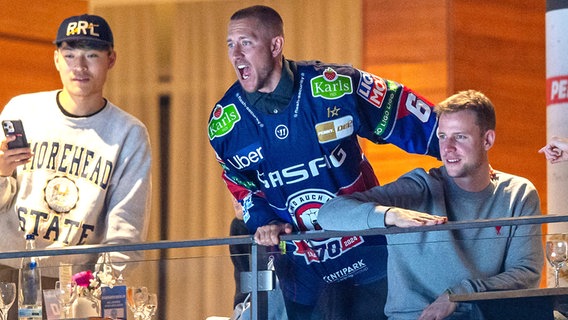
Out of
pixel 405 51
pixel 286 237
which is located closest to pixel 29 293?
pixel 286 237

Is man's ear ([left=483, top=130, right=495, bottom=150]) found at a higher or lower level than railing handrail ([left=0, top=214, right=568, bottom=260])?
higher

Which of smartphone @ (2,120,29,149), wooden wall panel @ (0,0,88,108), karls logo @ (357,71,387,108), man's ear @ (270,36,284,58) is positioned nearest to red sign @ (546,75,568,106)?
karls logo @ (357,71,387,108)

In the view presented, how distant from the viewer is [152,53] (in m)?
8.42

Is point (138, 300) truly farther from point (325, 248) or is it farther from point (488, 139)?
point (488, 139)

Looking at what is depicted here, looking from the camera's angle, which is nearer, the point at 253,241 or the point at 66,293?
the point at 253,241

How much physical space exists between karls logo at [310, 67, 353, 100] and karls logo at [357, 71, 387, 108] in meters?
0.05

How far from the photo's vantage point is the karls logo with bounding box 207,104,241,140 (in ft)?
14.9

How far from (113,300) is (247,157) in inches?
26.0

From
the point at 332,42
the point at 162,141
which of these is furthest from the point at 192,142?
the point at 332,42

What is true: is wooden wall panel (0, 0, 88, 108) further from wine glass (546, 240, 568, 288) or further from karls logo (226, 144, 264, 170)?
wine glass (546, 240, 568, 288)

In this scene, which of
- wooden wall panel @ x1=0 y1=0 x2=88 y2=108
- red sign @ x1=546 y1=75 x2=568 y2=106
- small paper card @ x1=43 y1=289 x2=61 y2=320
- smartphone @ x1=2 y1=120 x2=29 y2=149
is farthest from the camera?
wooden wall panel @ x1=0 y1=0 x2=88 y2=108

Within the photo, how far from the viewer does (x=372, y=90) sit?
179 inches

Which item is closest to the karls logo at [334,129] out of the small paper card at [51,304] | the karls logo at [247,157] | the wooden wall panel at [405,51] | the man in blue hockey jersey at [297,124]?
the man in blue hockey jersey at [297,124]

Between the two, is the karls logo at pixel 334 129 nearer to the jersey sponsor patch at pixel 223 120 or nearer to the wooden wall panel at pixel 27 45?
the jersey sponsor patch at pixel 223 120
